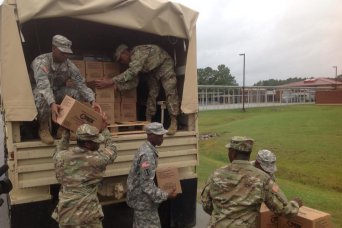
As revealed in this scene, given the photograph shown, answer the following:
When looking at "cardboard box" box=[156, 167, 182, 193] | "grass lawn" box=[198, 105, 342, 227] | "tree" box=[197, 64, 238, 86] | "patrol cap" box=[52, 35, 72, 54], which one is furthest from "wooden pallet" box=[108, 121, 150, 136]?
"tree" box=[197, 64, 238, 86]

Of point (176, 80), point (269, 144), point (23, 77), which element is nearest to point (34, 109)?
point (23, 77)

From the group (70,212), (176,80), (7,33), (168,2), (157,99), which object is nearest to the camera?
(70,212)

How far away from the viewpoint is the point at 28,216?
3861 millimetres

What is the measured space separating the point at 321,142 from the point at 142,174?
806 cm

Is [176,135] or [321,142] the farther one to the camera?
[321,142]

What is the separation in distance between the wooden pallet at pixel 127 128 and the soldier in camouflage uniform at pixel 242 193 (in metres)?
1.56

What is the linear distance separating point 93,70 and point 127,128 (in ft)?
2.93

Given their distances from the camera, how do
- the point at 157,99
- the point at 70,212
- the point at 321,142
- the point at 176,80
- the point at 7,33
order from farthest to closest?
the point at 321,142 < the point at 157,99 < the point at 176,80 < the point at 7,33 < the point at 70,212

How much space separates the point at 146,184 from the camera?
387 cm

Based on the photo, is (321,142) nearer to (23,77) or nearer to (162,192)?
(162,192)

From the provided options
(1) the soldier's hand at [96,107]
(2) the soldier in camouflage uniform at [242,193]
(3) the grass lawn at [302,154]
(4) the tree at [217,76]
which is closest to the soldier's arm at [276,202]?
(2) the soldier in camouflage uniform at [242,193]

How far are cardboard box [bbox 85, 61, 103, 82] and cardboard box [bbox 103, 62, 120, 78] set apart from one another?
0.19 ft

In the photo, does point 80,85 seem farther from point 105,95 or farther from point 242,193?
point 242,193

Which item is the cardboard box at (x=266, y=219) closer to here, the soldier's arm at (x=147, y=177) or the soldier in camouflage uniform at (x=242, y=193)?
the soldier in camouflage uniform at (x=242, y=193)
